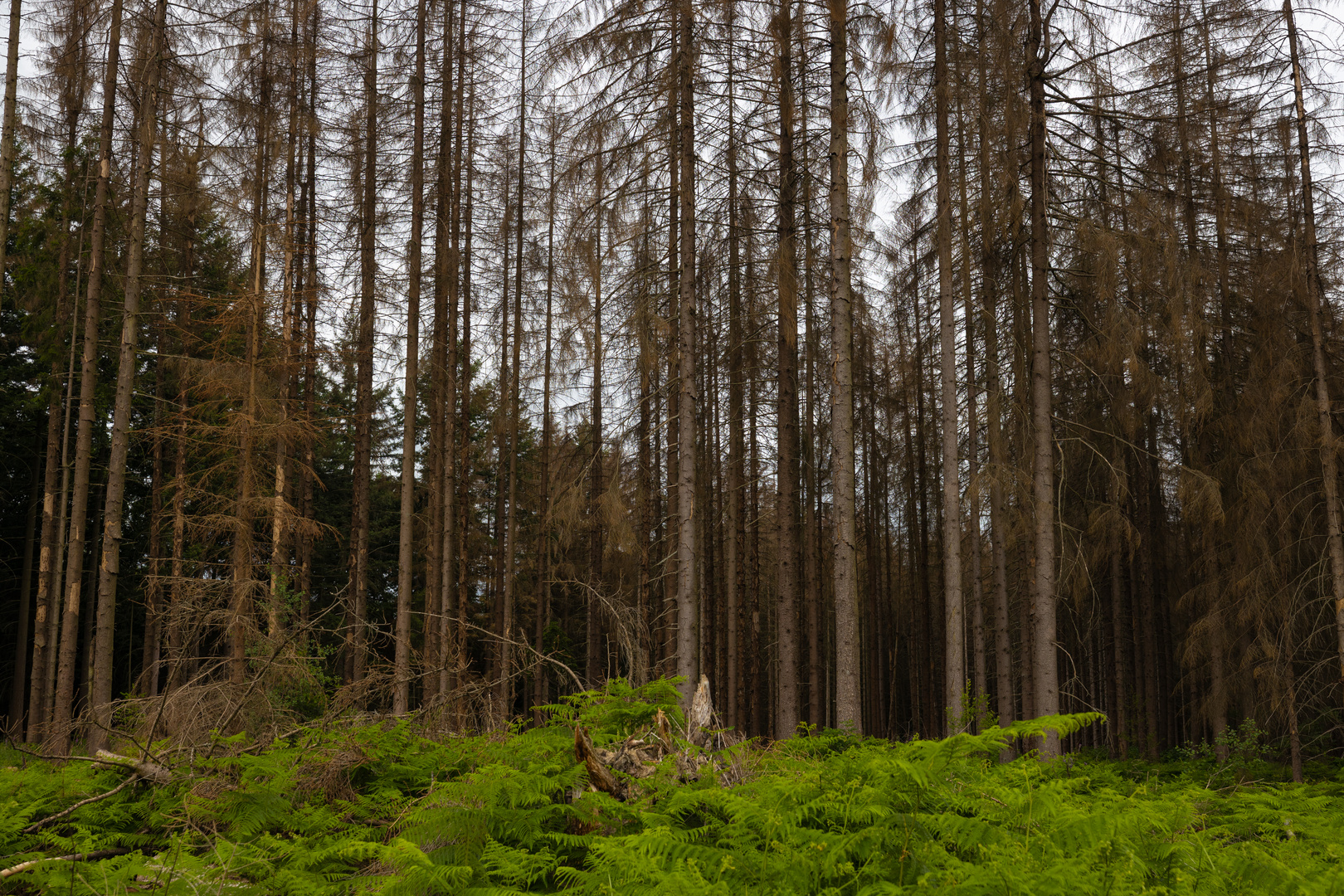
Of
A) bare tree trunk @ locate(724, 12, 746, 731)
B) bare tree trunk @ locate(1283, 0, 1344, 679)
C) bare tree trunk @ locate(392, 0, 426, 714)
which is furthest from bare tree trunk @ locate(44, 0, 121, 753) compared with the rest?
bare tree trunk @ locate(1283, 0, 1344, 679)

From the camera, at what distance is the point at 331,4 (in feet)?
54.7

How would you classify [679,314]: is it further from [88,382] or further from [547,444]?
[547,444]

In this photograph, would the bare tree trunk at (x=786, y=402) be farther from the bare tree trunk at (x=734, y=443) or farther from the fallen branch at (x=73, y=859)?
the fallen branch at (x=73, y=859)

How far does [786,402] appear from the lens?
13000mm

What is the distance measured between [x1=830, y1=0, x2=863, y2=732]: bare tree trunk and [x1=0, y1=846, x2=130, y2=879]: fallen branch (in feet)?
24.0

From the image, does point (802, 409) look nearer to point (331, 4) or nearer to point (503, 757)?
point (331, 4)

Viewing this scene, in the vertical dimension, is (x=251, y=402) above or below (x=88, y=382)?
below

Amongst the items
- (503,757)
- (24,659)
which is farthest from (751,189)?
(24,659)

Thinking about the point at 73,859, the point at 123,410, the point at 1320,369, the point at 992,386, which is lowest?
the point at 73,859

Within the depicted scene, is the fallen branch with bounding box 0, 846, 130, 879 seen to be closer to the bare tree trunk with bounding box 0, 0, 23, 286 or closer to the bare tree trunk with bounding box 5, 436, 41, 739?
the bare tree trunk with bounding box 0, 0, 23, 286

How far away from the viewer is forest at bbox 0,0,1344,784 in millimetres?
10719

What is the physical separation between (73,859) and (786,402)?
34.9ft

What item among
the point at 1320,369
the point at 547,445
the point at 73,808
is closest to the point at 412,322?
the point at 547,445

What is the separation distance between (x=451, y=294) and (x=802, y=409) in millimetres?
11414
